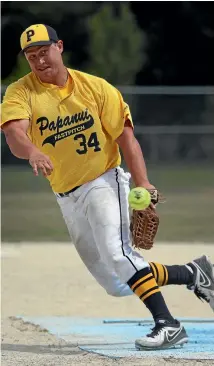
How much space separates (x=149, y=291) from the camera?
5.39 m

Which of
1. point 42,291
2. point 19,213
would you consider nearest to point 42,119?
point 42,291

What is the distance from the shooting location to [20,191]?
1878 cm

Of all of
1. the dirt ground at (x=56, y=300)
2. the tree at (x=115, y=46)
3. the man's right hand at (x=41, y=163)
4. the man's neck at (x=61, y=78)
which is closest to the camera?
the man's right hand at (x=41, y=163)

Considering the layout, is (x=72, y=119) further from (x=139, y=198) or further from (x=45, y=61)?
(x=139, y=198)

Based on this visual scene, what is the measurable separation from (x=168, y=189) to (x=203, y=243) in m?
7.44

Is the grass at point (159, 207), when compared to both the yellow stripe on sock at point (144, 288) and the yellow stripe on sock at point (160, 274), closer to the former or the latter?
the yellow stripe on sock at point (160, 274)

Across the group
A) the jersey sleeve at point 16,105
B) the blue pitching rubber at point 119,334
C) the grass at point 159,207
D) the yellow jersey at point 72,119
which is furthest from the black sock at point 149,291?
the grass at point 159,207

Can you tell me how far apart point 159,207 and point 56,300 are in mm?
8388

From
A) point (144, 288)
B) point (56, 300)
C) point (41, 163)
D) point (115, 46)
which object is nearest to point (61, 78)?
point (41, 163)

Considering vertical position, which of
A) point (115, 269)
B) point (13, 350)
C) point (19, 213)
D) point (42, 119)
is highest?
point (42, 119)

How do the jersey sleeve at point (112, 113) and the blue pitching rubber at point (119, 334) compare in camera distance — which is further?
the jersey sleeve at point (112, 113)

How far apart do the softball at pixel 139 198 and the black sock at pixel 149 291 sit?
369mm

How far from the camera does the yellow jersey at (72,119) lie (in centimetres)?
535

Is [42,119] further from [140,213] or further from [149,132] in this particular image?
[149,132]
